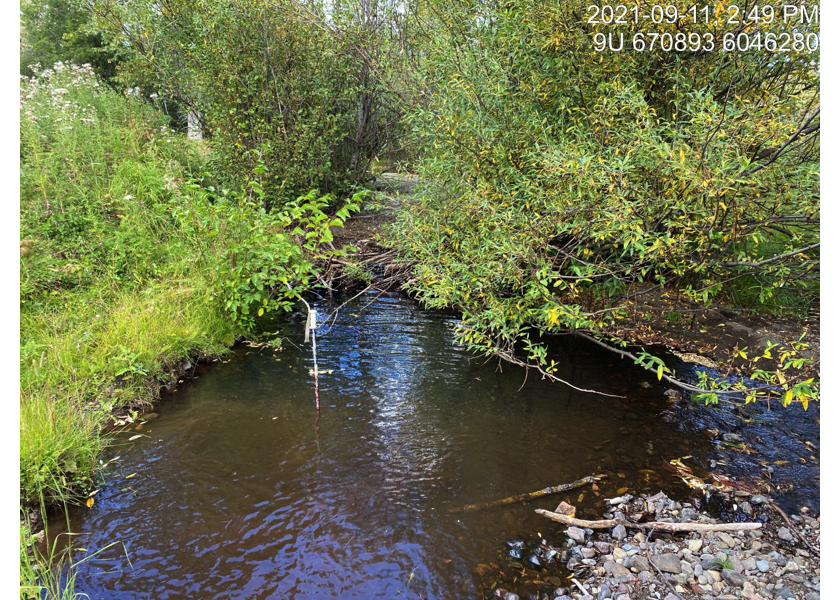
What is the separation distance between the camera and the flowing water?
12.5 feet

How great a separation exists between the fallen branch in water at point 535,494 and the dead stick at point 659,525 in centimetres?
29

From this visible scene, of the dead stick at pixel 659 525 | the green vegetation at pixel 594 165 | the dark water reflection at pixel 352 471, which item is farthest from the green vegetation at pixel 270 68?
the dead stick at pixel 659 525

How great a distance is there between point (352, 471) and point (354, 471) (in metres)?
0.02

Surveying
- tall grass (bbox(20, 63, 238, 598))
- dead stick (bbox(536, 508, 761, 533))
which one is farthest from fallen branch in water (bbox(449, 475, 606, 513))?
tall grass (bbox(20, 63, 238, 598))

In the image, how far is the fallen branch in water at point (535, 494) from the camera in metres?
4.52

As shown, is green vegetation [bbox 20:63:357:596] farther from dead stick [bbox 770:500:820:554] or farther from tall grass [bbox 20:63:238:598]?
dead stick [bbox 770:500:820:554]

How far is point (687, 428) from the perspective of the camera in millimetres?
5801

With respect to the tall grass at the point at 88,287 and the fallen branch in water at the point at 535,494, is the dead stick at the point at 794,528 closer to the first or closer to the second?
the fallen branch in water at the point at 535,494

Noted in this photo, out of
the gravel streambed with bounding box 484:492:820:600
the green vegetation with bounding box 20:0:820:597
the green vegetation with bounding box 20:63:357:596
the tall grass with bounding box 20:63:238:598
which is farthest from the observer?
the green vegetation with bounding box 20:63:357:596

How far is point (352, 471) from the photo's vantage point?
500 cm

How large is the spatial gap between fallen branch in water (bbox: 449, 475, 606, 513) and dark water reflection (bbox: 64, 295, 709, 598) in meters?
0.08
